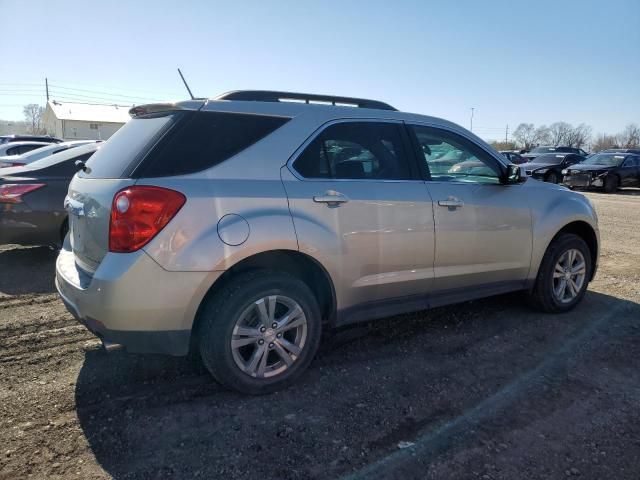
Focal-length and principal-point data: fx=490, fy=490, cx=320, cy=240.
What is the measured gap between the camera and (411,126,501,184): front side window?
381 cm

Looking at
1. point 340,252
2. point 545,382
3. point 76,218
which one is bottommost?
point 545,382

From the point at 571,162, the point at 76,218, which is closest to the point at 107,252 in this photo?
the point at 76,218

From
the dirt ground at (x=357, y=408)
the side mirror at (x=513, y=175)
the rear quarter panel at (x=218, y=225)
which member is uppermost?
the side mirror at (x=513, y=175)

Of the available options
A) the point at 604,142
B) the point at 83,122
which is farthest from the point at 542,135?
the point at 83,122

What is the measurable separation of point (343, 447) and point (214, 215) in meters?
1.44

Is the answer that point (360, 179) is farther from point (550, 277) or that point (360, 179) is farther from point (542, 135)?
point (542, 135)

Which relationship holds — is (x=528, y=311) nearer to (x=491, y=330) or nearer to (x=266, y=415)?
(x=491, y=330)

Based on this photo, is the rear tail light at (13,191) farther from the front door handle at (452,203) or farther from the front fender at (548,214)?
the front fender at (548,214)

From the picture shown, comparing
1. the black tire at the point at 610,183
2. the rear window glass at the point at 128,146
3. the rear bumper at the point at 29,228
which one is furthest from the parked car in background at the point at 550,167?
the rear window glass at the point at 128,146

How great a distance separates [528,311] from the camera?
4738mm

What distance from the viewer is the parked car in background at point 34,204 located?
566 cm

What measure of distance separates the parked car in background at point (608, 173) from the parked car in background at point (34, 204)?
19574mm

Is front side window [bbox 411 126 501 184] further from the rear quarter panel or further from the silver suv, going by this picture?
the rear quarter panel

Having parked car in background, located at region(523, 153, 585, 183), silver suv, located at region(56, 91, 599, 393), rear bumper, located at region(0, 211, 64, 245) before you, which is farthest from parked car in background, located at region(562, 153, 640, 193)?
rear bumper, located at region(0, 211, 64, 245)
